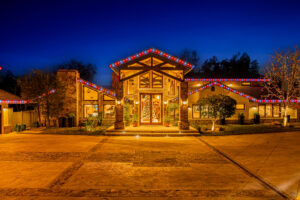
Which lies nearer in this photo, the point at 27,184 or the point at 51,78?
the point at 27,184

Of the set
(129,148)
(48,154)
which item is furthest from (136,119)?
(48,154)

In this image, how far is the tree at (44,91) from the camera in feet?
57.9

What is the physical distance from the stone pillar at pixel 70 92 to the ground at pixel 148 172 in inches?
370

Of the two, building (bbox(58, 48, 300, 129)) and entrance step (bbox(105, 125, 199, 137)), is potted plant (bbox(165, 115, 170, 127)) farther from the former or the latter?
entrance step (bbox(105, 125, 199, 137))

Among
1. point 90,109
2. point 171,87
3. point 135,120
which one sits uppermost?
point 171,87

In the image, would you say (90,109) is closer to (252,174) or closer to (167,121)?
(167,121)

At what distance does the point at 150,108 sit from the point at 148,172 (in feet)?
35.8

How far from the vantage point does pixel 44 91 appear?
1800cm

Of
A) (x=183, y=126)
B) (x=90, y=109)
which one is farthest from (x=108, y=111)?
(x=183, y=126)

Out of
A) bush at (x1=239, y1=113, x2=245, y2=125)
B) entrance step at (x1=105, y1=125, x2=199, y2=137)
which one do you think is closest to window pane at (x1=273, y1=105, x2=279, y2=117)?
bush at (x1=239, y1=113, x2=245, y2=125)

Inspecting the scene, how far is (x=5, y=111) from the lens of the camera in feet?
51.8

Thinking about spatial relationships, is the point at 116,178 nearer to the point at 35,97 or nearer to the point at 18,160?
the point at 18,160

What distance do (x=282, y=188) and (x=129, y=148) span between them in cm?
673

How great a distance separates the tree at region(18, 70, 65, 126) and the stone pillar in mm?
886
